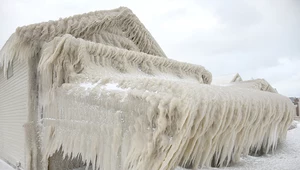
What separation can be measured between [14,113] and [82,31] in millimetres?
3115

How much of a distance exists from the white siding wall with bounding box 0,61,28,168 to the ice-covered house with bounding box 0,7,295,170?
28mm

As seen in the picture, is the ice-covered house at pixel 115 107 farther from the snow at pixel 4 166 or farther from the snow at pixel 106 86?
the snow at pixel 4 166

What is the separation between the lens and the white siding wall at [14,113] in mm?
6742

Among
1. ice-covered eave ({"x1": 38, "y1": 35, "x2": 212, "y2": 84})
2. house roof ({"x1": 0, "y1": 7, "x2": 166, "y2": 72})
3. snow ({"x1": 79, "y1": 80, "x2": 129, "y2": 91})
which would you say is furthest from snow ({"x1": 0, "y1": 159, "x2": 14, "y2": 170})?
snow ({"x1": 79, "y1": 80, "x2": 129, "y2": 91})

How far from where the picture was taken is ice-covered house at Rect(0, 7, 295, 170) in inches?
122

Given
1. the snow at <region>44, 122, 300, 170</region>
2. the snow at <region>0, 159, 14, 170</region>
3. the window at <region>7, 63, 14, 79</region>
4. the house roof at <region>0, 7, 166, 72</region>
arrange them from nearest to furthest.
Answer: the snow at <region>44, 122, 300, 170</region> → the house roof at <region>0, 7, 166, 72</region> → the snow at <region>0, 159, 14, 170</region> → the window at <region>7, 63, 14, 79</region>

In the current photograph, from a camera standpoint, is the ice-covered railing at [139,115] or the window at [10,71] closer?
the ice-covered railing at [139,115]

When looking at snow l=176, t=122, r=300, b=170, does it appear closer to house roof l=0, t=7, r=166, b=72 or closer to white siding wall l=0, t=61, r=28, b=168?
house roof l=0, t=7, r=166, b=72

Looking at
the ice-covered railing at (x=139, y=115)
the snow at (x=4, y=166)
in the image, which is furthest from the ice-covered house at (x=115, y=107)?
the snow at (x=4, y=166)

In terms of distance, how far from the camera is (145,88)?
3.53 m

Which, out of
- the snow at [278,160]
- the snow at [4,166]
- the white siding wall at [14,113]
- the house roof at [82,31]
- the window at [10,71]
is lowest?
the snow at [4,166]

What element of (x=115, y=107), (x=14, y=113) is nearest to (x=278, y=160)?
(x=115, y=107)

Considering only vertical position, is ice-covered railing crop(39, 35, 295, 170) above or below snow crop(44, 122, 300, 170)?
above

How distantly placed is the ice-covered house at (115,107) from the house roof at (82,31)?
0.02 metres
